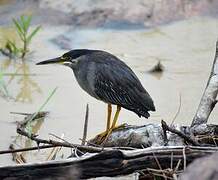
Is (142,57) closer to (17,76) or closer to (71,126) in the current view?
(17,76)

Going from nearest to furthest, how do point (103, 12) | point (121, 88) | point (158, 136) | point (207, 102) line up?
point (158, 136) < point (207, 102) < point (121, 88) < point (103, 12)

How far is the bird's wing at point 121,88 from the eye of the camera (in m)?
5.35

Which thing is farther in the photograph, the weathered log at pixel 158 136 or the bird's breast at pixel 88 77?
the bird's breast at pixel 88 77

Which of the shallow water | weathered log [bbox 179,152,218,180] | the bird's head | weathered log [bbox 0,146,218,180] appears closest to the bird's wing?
the bird's head

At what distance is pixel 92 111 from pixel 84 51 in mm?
1089

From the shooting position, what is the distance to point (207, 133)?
4578 millimetres

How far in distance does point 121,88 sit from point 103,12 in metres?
3.80

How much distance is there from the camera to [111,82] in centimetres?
547

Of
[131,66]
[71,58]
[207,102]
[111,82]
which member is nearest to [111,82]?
[111,82]

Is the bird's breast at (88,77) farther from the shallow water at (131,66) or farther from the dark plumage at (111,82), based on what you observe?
the shallow water at (131,66)

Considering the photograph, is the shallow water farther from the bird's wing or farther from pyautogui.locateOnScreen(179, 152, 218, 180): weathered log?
pyautogui.locateOnScreen(179, 152, 218, 180): weathered log

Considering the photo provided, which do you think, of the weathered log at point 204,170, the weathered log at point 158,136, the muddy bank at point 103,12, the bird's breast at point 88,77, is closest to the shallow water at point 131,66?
the muddy bank at point 103,12

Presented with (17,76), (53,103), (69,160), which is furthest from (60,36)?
(69,160)

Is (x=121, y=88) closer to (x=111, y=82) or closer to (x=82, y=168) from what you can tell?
(x=111, y=82)
